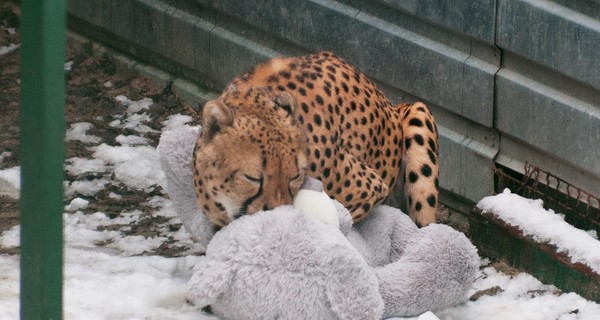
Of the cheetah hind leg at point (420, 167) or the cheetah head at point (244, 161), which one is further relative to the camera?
the cheetah hind leg at point (420, 167)

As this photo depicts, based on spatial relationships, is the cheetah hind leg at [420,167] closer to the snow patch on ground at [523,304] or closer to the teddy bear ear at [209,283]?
the snow patch on ground at [523,304]

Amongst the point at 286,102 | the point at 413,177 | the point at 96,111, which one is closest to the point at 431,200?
the point at 413,177

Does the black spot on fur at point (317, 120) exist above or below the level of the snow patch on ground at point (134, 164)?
above

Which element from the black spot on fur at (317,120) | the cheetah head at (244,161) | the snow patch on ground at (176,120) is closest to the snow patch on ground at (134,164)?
the snow patch on ground at (176,120)

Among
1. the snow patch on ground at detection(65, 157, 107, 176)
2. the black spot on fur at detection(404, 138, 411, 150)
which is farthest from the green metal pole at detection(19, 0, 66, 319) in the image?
the snow patch on ground at detection(65, 157, 107, 176)

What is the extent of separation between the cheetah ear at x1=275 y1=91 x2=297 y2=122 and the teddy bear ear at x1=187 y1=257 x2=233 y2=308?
2.10ft

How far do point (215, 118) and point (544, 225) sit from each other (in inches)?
57.1

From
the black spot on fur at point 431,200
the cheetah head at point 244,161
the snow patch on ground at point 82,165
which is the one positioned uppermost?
the cheetah head at point 244,161

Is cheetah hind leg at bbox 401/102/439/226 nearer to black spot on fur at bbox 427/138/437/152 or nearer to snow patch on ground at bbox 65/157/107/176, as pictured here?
black spot on fur at bbox 427/138/437/152

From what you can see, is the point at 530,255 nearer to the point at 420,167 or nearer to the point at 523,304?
the point at 523,304

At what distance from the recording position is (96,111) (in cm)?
674

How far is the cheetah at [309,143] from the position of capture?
4.14 metres

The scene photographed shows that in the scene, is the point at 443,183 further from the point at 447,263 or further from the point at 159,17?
the point at 159,17

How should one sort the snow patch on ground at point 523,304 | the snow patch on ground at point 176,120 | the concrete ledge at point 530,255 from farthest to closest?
the snow patch on ground at point 176,120, the concrete ledge at point 530,255, the snow patch on ground at point 523,304
